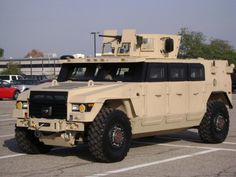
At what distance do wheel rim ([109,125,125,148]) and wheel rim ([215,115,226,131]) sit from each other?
3.35 meters

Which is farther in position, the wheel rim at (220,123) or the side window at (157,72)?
the wheel rim at (220,123)

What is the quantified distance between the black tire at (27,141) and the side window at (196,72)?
3707 mm

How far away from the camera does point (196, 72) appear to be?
39.1 feet

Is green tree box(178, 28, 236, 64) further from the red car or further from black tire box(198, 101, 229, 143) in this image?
black tire box(198, 101, 229, 143)

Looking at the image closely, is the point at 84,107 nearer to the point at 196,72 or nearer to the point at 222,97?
the point at 196,72

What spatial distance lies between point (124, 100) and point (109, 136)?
3.02ft

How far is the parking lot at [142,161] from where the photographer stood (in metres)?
8.67

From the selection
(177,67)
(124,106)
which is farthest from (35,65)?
(124,106)

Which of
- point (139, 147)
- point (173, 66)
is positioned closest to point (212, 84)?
point (173, 66)

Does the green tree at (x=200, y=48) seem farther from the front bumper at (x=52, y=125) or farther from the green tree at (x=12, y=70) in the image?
the front bumper at (x=52, y=125)

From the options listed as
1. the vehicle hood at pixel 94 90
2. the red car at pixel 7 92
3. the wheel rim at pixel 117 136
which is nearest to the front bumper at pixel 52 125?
the vehicle hood at pixel 94 90

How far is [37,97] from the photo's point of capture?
32.6 feet

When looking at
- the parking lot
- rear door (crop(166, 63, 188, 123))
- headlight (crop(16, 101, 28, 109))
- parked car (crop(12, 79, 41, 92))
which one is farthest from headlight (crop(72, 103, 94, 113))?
parked car (crop(12, 79, 41, 92))

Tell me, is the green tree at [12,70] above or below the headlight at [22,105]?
above
